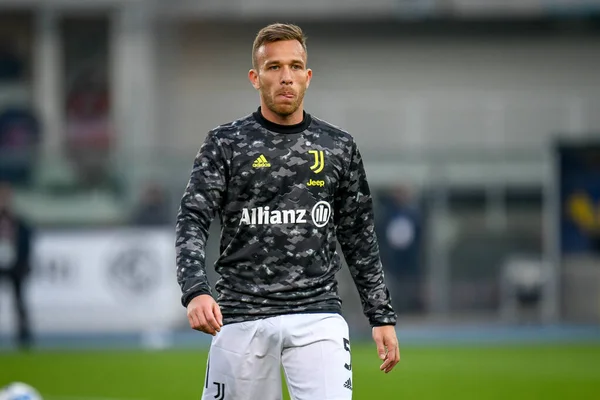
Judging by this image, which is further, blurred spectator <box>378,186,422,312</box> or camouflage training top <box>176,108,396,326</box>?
blurred spectator <box>378,186,422,312</box>

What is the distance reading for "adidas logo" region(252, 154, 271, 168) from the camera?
566cm

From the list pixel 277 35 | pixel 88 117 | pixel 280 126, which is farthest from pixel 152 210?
pixel 277 35

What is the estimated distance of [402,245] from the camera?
22078 mm

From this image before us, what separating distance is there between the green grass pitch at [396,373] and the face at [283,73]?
6.61 meters

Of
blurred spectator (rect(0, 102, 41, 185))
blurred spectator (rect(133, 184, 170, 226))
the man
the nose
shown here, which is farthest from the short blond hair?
blurred spectator (rect(0, 102, 41, 185))

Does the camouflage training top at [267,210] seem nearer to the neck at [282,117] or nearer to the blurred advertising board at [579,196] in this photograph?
the neck at [282,117]

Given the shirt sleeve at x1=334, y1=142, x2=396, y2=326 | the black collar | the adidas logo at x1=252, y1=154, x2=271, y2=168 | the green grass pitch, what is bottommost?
the green grass pitch

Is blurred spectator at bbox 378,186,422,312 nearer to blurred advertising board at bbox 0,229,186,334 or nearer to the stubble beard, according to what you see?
blurred advertising board at bbox 0,229,186,334

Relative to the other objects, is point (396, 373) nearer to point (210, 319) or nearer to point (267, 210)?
point (267, 210)

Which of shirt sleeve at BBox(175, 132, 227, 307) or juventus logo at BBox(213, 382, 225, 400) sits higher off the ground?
shirt sleeve at BBox(175, 132, 227, 307)

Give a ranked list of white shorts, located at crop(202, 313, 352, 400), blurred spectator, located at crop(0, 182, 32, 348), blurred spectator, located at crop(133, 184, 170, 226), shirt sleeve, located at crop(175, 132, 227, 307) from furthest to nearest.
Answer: blurred spectator, located at crop(133, 184, 170, 226), blurred spectator, located at crop(0, 182, 32, 348), white shorts, located at crop(202, 313, 352, 400), shirt sleeve, located at crop(175, 132, 227, 307)

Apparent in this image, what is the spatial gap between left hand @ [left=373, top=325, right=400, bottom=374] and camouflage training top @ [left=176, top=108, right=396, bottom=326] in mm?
225

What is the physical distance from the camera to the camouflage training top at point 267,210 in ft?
18.6

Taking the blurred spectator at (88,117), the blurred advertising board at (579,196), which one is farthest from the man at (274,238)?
the blurred spectator at (88,117)
